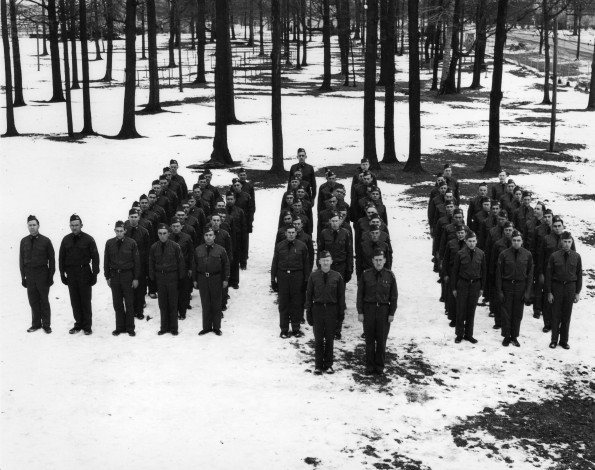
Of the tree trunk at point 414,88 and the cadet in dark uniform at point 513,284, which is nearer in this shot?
the cadet in dark uniform at point 513,284

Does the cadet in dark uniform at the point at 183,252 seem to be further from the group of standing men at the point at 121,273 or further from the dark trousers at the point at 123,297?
the dark trousers at the point at 123,297

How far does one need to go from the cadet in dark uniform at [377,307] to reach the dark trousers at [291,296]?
1671mm

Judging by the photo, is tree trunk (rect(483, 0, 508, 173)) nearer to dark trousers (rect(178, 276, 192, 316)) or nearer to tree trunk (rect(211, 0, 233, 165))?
tree trunk (rect(211, 0, 233, 165))

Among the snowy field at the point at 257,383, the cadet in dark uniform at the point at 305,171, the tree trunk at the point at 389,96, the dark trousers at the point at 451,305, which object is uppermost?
the tree trunk at the point at 389,96

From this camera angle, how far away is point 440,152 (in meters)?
29.2

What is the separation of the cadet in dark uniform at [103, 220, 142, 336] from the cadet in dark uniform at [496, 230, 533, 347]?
19.9 feet

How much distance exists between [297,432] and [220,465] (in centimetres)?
113

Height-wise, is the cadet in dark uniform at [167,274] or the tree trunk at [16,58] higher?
the tree trunk at [16,58]

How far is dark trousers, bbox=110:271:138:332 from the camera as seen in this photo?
11.5m

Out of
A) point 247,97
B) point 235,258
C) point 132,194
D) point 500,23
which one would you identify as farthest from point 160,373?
point 247,97

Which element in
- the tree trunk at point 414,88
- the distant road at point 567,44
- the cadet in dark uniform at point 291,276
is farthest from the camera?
the distant road at point 567,44

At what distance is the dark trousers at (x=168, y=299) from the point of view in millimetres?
11570

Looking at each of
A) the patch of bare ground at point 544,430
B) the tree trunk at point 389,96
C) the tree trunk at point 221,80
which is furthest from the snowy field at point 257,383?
the tree trunk at point 389,96

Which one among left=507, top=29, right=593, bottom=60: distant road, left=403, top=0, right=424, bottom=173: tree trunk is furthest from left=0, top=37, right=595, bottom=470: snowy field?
left=507, top=29, right=593, bottom=60: distant road
